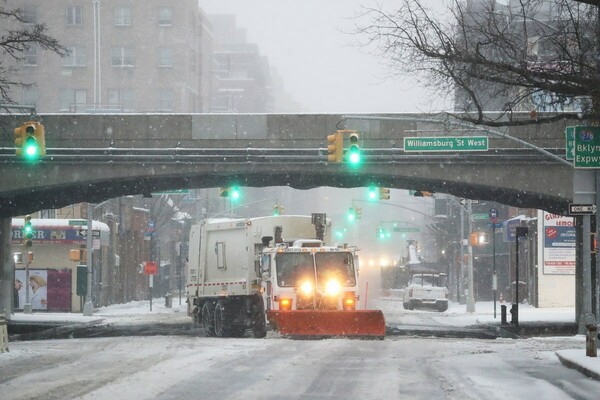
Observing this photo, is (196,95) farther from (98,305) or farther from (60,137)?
(60,137)

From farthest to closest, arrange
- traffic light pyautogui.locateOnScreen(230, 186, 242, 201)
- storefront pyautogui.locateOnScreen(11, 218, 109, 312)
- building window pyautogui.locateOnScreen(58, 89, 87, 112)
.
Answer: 1. building window pyautogui.locateOnScreen(58, 89, 87, 112)
2. storefront pyautogui.locateOnScreen(11, 218, 109, 312)
3. traffic light pyautogui.locateOnScreen(230, 186, 242, 201)

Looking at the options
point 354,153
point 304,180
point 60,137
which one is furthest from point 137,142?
point 354,153

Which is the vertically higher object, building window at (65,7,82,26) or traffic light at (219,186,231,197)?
building window at (65,7,82,26)

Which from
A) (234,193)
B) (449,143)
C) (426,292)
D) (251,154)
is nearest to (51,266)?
(234,193)

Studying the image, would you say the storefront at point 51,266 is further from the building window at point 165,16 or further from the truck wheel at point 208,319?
the building window at point 165,16

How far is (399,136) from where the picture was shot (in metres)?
40.4

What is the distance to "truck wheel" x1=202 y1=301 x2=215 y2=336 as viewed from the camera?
118 ft

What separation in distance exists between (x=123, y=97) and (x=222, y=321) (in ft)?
255

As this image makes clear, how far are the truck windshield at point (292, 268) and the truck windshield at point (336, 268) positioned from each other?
0.27 m

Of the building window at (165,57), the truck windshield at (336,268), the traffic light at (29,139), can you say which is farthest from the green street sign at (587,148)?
the building window at (165,57)

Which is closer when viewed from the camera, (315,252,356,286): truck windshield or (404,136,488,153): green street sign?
(315,252,356,286): truck windshield

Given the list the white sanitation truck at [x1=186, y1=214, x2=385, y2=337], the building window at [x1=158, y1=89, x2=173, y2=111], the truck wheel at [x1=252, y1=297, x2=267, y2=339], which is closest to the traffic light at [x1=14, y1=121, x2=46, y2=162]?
the white sanitation truck at [x1=186, y1=214, x2=385, y2=337]

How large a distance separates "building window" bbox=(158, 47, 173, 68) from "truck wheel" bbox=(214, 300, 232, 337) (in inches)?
3076

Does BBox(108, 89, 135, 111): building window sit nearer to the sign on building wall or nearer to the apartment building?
the apartment building
